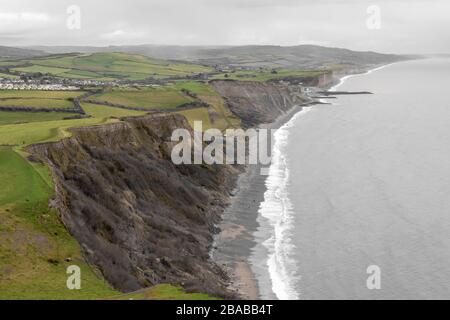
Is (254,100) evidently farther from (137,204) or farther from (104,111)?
(137,204)

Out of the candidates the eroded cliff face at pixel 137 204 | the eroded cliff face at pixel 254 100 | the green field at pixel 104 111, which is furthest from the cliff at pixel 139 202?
the eroded cliff face at pixel 254 100

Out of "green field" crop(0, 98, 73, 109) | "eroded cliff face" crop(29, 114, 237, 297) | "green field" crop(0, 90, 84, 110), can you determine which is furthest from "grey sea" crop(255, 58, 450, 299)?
"green field" crop(0, 90, 84, 110)

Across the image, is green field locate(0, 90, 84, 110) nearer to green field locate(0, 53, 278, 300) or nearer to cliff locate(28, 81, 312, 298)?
cliff locate(28, 81, 312, 298)

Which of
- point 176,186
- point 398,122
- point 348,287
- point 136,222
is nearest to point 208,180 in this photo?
point 176,186

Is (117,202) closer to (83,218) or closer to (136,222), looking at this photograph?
(136,222)
